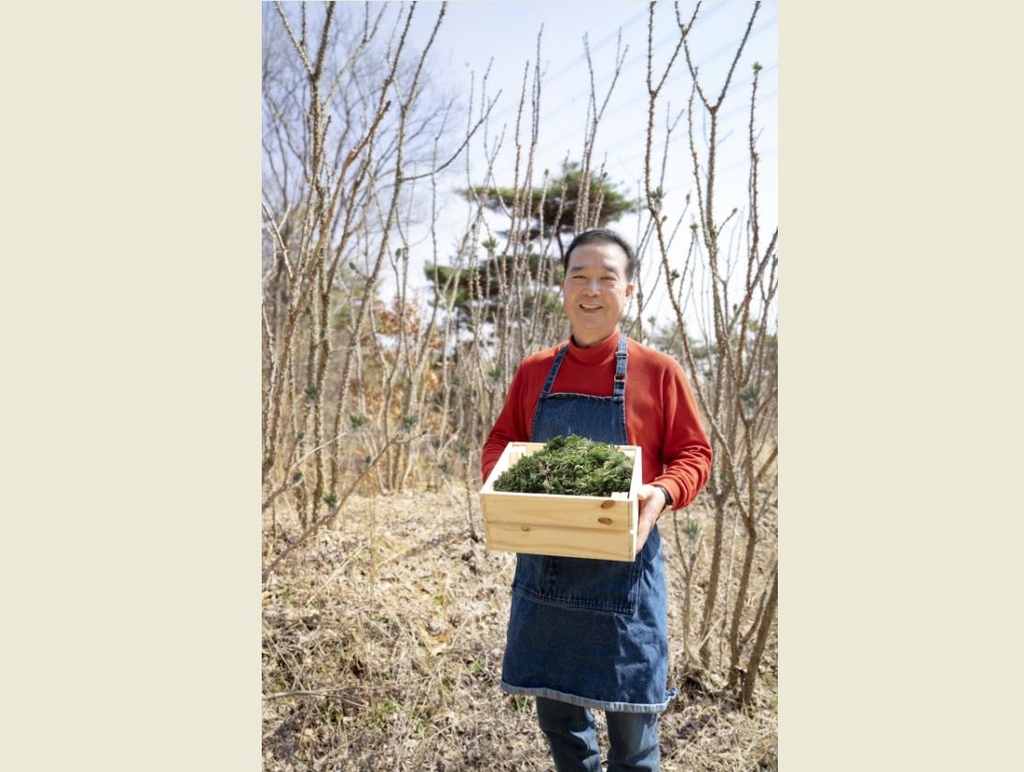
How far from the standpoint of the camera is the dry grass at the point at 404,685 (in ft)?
7.34

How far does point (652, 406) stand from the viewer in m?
1.65

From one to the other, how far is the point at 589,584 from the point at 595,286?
757 mm

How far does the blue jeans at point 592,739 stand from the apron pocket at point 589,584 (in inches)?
10.8

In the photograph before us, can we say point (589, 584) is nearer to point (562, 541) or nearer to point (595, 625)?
point (595, 625)

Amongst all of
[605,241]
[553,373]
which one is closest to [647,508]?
[553,373]

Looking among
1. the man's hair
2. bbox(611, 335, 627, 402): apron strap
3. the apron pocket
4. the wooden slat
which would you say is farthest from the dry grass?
the man's hair

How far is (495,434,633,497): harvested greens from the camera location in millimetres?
1369

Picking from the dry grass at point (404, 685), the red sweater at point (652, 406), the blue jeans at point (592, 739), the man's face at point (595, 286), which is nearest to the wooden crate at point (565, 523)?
the red sweater at point (652, 406)

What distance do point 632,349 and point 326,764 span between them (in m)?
1.76

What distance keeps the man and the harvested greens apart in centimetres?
19

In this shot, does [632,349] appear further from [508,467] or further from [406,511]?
[406,511]

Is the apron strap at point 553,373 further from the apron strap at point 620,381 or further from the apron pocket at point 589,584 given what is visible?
the apron pocket at point 589,584

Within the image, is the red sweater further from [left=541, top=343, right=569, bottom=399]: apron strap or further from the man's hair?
the man's hair

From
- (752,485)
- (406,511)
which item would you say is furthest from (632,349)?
(406,511)
